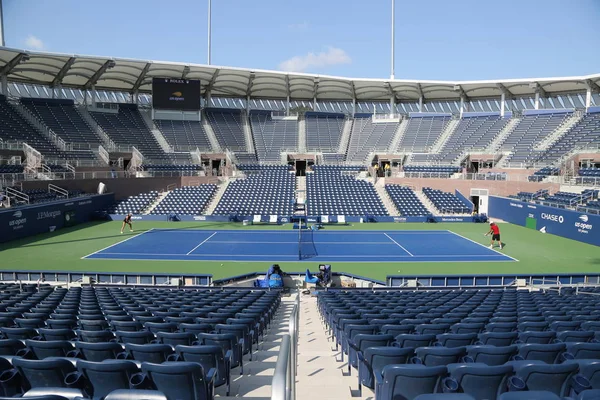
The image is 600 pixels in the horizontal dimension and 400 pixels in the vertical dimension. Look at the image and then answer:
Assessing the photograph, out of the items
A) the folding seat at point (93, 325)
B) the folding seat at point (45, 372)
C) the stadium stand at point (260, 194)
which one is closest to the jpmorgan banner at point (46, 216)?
the stadium stand at point (260, 194)

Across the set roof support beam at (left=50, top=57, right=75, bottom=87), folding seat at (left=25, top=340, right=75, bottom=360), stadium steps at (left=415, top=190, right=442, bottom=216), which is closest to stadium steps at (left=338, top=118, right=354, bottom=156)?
stadium steps at (left=415, top=190, right=442, bottom=216)

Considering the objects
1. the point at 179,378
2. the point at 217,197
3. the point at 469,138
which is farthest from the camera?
the point at 469,138

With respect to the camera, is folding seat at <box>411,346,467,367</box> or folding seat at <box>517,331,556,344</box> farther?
folding seat at <box>517,331,556,344</box>

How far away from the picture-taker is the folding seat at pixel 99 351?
461 cm

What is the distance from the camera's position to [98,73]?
49406 mm

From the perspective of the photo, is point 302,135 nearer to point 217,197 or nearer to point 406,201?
point 217,197

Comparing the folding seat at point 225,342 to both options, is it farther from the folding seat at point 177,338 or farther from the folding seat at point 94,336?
the folding seat at point 94,336

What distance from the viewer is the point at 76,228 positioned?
104ft

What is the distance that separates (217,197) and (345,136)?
25112 mm

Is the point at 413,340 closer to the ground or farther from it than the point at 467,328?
farther from it

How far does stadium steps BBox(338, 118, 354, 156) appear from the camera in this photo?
57.8 m

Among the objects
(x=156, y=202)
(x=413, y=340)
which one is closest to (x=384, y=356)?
(x=413, y=340)

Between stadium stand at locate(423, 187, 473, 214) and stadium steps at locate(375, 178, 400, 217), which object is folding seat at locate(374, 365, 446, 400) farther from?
stadium stand at locate(423, 187, 473, 214)

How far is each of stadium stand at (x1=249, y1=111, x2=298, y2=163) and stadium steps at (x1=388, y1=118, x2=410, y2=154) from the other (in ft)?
42.2
